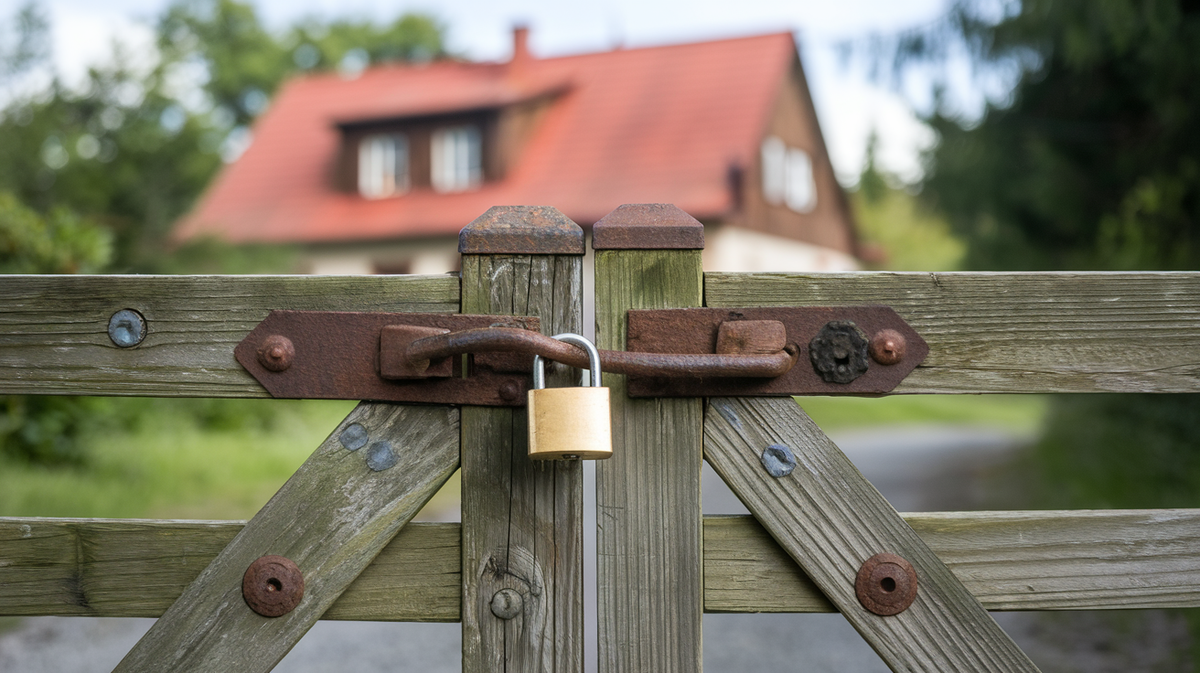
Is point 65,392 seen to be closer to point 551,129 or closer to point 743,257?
point 743,257

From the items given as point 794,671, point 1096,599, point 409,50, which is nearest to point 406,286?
point 1096,599

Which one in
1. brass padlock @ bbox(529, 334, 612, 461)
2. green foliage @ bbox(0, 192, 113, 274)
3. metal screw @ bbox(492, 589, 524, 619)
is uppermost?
green foliage @ bbox(0, 192, 113, 274)

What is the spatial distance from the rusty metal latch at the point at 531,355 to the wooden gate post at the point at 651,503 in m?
0.03

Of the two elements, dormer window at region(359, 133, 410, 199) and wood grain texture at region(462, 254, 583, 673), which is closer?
wood grain texture at region(462, 254, 583, 673)

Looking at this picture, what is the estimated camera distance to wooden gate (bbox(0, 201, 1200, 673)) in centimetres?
114

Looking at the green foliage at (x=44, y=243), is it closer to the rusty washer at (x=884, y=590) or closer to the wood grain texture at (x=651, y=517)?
the wood grain texture at (x=651, y=517)

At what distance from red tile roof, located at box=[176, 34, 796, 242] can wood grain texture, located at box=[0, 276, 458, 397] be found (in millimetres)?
15595

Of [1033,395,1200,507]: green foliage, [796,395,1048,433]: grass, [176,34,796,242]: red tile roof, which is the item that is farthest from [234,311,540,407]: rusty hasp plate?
[176,34,796,242]: red tile roof

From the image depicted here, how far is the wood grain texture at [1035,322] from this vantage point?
1.15 meters

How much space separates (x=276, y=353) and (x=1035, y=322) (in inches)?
37.4

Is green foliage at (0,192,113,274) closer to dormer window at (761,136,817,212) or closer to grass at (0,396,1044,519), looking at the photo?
grass at (0,396,1044,519)

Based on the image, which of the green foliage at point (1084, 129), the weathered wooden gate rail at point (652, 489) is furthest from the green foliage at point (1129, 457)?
the weathered wooden gate rail at point (652, 489)

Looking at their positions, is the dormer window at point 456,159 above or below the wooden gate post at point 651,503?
above

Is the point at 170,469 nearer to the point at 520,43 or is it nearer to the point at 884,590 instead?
the point at 884,590
